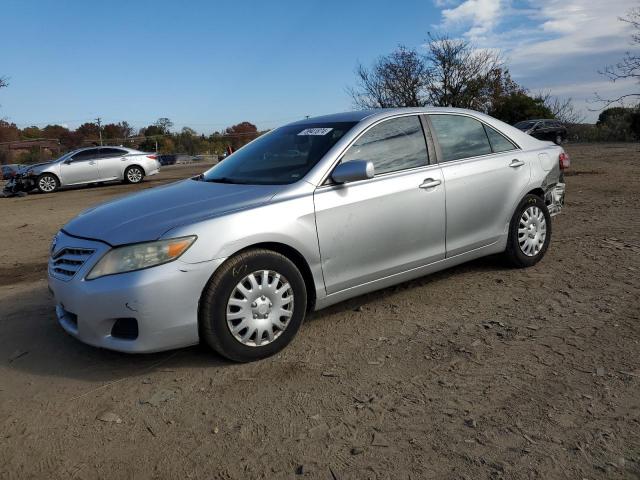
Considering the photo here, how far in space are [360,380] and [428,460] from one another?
0.80m

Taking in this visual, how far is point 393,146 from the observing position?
13.9 feet

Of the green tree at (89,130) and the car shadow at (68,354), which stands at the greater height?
the green tree at (89,130)

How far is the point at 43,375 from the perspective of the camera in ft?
11.1

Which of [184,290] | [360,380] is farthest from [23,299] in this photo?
[360,380]

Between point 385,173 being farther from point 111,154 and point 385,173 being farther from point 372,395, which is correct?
point 111,154

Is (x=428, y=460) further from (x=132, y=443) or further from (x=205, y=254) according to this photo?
(x=205, y=254)

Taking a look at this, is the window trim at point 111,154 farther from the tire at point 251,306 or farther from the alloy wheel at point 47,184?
the tire at point 251,306

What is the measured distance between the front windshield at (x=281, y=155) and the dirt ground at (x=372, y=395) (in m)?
1.17

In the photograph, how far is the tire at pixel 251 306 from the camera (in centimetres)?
325

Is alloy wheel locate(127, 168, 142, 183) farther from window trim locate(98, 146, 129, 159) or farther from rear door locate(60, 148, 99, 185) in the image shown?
rear door locate(60, 148, 99, 185)

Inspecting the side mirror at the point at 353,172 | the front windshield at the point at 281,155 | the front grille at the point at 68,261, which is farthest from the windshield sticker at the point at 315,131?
the front grille at the point at 68,261

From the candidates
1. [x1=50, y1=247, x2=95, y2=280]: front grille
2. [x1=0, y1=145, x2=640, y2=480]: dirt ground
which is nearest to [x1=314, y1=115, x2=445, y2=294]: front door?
[x1=0, y1=145, x2=640, y2=480]: dirt ground

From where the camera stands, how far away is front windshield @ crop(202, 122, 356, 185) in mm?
3971

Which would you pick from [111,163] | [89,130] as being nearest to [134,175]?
[111,163]
